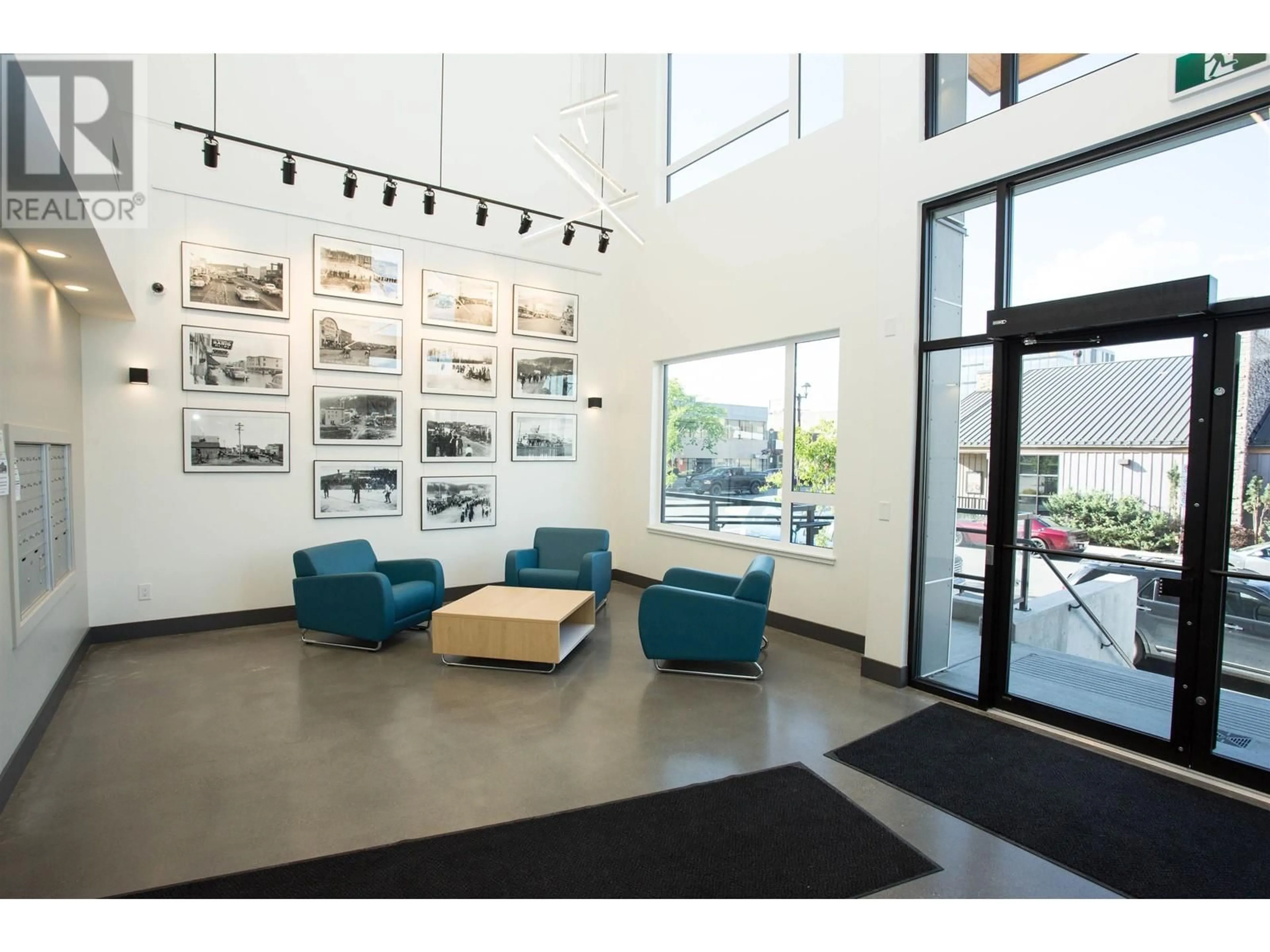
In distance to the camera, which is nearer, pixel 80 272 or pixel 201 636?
pixel 80 272

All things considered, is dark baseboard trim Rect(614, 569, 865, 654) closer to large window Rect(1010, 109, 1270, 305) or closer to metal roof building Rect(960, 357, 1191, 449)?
metal roof building Rect(960, 357, 1191, 449)

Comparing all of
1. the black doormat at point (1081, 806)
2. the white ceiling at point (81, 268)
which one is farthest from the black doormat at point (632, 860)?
the white ceiling at point (81, 268)

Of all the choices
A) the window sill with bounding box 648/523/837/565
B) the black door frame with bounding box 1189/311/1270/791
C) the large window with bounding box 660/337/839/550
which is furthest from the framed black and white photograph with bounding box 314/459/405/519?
the black door frame with bounding box 1189/311/1270/791

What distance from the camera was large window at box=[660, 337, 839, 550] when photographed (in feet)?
19.5

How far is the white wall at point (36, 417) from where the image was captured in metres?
3.10

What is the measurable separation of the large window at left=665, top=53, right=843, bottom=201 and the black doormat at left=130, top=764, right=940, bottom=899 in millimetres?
5647

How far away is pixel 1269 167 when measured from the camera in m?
3.14

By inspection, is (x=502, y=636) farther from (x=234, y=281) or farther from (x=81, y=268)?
(x=234, y=281)

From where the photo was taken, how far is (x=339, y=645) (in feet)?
18.0

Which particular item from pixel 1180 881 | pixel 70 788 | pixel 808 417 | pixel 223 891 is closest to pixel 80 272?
pixel 70 788

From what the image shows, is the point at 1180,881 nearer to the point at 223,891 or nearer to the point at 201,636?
the point at 223,891

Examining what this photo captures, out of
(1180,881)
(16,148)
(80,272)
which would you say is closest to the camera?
(16,148)

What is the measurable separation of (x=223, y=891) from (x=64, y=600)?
10.8 feet

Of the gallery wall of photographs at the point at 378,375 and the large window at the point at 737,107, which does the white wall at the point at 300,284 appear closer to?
the gallery wall of photographs at the point at 378,375
